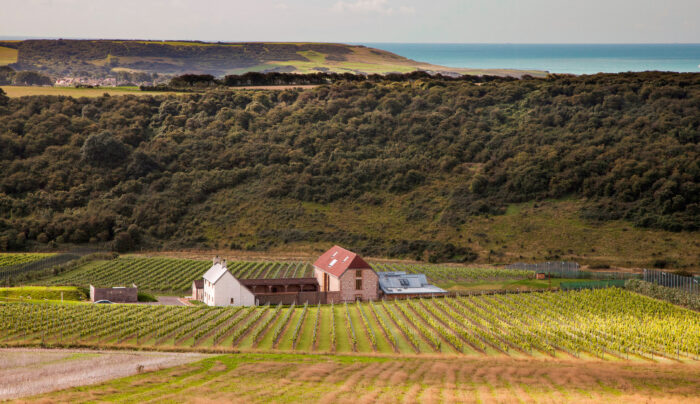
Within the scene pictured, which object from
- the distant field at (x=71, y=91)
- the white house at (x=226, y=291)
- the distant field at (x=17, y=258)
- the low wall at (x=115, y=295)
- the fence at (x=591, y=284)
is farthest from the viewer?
the distant field at (x=71, y=91)

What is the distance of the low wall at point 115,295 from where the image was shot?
45.9 metres

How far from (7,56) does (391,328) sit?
10614cm

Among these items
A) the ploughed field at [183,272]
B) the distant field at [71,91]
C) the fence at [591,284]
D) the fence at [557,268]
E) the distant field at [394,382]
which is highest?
the distant field at [71,91]

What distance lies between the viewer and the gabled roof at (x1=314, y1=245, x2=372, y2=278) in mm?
48000

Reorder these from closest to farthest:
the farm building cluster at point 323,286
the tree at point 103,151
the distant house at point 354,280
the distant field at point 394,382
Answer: the distant field at point 394,382 < the farm building cluster at point 323,286 < the distant house at point 354,280 < the tree at point 103,151

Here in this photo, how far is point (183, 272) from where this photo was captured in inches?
2242

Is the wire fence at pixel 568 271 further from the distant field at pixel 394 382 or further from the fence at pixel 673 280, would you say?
the distant field at pixel 394 382

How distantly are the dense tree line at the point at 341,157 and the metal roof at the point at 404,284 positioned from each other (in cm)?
1530

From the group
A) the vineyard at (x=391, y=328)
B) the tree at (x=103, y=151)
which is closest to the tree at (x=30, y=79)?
the tree at (x=103, y=151)

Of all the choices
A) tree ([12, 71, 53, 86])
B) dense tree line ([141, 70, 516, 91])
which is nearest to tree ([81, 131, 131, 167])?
dense tree line ([141, 70, 516, 91])

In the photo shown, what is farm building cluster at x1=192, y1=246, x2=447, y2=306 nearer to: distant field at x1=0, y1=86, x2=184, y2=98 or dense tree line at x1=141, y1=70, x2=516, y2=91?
distant field at x1=0, y1=86, x2=184, y2=98

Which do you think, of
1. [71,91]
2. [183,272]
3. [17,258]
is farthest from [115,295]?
[71,91]

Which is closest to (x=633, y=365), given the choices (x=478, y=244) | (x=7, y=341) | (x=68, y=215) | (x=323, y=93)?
(x=7, y=341)

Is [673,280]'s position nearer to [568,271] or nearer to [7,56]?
[568,271]
